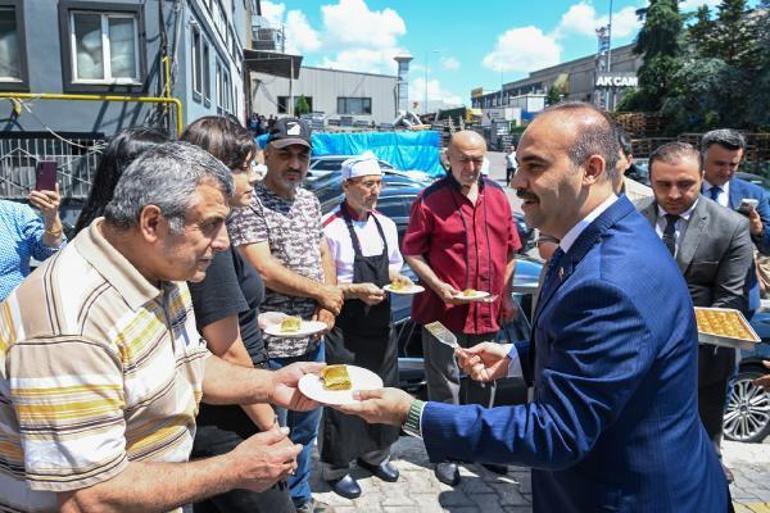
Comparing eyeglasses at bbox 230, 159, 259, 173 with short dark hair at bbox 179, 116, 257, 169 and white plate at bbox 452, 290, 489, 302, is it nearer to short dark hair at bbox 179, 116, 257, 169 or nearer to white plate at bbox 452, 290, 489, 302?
short dark hair at bbox 179, 116, 257, 169

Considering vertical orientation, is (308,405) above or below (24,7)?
below

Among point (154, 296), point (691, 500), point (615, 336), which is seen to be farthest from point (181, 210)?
point (691, 500)

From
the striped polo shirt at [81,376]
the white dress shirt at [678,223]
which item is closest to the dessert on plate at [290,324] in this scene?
the striped polo shirt at [81,376]

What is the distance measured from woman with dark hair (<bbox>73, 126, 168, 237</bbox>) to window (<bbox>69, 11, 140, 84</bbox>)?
1165 cm

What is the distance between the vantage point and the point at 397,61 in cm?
4300

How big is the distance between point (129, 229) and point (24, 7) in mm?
12876

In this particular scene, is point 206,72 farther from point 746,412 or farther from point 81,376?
point 81,376

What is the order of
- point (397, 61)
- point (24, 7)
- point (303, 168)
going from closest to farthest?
point (303, 168) → point (24, 7) → point (397, 61)

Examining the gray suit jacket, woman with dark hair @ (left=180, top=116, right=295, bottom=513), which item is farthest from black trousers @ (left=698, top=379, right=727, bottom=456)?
woman with dark hair @ (left=180, top=116, right=295, bottom=513)

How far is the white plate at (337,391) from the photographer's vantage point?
215cm

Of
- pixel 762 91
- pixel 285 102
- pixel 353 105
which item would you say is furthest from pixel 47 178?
pixel 353 105

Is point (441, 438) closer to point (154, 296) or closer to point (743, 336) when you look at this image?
point (154, 296)

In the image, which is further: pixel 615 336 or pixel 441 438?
pixel 441 438

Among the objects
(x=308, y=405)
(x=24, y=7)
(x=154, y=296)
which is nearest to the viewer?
(x=154, y=296)
